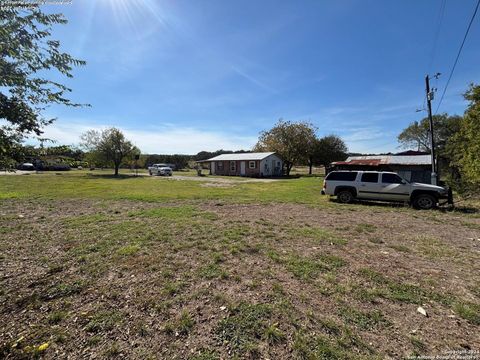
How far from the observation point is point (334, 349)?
2416 mm

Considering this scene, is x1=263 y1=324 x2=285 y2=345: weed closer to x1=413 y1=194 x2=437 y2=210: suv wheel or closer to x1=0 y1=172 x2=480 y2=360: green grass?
x1=0 y1=172 x2=480 y2=360: green grass

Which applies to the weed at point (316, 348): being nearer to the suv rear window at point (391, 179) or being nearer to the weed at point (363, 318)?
the weed at point (363, 318)

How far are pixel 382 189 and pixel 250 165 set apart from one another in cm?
2496

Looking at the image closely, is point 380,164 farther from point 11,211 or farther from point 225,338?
point 11,211

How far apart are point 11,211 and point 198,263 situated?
9093 mm

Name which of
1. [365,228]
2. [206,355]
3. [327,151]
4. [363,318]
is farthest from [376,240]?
[327,151]

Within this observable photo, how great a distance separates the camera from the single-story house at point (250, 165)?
34.9 meters

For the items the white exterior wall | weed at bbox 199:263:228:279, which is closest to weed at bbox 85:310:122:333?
weed at bbox 199:263:228:279

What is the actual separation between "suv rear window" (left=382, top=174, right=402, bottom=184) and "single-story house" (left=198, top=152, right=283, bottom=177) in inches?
922

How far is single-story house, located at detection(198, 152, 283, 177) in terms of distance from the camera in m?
34.9

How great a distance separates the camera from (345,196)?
12086 mm

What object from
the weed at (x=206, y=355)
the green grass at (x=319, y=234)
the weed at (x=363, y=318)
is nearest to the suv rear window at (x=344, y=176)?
the green grass at (x=319, y=234)

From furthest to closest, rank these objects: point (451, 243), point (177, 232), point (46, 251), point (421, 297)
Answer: point (177, 232) → point (451, 243) → point (46, 251) → point (421, 297)

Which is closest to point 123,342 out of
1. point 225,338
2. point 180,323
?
point 180,323
